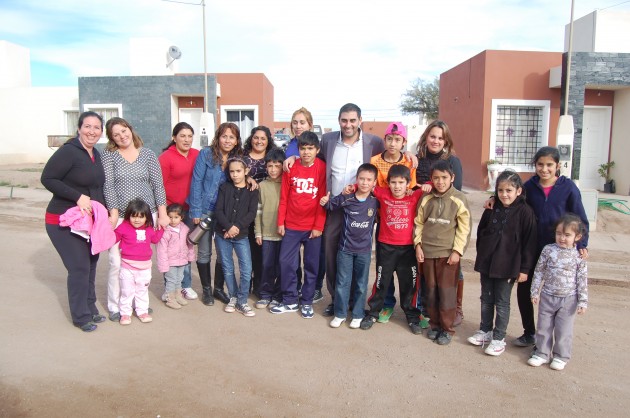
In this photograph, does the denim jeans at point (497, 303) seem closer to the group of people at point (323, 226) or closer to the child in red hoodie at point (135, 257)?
the group of people at point (323, 226)

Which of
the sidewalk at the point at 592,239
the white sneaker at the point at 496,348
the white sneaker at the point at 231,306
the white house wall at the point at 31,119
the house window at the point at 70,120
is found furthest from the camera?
the house window at the point at 70,120

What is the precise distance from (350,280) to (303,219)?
0.73 metres

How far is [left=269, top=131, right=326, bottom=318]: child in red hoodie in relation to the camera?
4469 mm

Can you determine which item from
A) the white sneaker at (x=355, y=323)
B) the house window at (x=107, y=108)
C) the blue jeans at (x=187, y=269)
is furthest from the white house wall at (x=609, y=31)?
the house window at (x=107, y=108)

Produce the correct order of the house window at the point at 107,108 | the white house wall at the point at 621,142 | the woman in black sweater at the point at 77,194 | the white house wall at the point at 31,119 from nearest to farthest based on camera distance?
the woman in black sweater at the point at 77,194 → the white house wall at the point at 621,142 → the house window at the point at 107,108 → the white house wall at the point at 31,119

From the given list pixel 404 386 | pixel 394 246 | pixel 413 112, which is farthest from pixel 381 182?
pixel 413 112

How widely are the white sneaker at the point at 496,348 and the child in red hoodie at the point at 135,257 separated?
2952mm

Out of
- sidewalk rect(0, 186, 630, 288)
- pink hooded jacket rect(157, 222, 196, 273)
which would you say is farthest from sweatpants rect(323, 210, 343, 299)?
sidewalk rect(0, 186, 630, 288)

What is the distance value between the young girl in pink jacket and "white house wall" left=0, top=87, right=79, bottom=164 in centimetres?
2016

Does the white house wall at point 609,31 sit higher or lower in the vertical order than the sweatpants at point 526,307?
higher

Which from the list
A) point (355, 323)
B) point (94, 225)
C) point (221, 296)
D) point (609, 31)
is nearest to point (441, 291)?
point (355, 323)

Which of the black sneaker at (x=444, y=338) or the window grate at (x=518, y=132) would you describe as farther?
the window grate at (x=518, y=132)

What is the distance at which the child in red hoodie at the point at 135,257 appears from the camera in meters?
4.30

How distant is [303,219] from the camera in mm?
4500
